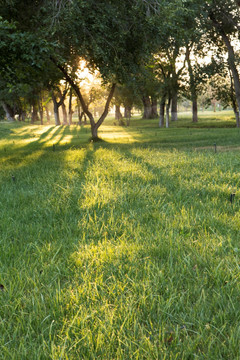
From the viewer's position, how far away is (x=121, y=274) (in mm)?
2715

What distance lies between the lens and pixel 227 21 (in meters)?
25.1

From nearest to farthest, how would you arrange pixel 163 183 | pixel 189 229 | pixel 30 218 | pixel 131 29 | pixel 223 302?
pixel 223 302 → pixel 189 229 → pixel 30 218 → pixel 163 183 → pixel 131 29

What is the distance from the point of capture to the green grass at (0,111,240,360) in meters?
1.94

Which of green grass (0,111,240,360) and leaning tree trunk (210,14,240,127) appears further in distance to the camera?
leaning tree trunk (210,14,240,127)

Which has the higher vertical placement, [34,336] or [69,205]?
[69,205]

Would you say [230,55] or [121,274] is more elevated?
[230,55]

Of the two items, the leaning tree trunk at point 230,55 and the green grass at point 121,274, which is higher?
the leaning tree trunk at point 230,55

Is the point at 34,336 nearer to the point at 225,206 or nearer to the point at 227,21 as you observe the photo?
the point at 225,206

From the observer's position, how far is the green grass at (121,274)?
1.94 meters

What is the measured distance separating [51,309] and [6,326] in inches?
13.1

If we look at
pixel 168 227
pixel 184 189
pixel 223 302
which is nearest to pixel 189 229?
pixel 168 227

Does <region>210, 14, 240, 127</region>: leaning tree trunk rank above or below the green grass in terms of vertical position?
above

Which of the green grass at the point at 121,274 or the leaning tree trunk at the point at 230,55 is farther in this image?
the leaning tree trunk at the point at 230,55

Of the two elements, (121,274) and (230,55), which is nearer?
(121,274)
